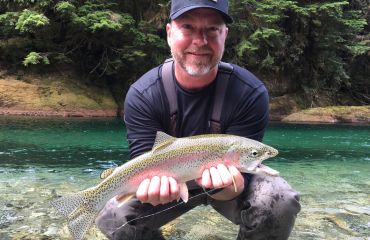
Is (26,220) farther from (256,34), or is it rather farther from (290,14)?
(290,14)

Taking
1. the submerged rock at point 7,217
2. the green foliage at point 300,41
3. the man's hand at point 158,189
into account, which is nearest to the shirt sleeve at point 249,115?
the man's hand at point 158,189

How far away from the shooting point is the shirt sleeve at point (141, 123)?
342 cm

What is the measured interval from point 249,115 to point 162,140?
2.65ft

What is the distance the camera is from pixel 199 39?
317 centimetres

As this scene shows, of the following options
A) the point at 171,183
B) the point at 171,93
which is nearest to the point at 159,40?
the point at 171,93

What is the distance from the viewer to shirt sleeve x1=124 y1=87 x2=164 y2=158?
3.42m

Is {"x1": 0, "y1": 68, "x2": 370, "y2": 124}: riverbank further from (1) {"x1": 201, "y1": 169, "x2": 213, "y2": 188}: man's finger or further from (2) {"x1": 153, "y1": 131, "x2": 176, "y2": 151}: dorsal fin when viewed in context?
(1) {"x1": 201, "y1": 169, "x2": 213, "y2": 188}: man's finger

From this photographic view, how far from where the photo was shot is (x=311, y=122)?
21.8m

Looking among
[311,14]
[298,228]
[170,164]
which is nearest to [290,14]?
[311,14]

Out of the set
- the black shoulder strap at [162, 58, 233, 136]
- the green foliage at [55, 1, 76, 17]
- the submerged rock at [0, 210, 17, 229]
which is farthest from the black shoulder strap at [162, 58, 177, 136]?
the green foliage at [55, 1, 76, 17]

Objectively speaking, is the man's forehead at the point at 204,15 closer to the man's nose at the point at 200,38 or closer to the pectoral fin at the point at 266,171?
the man's nose at the point at 200,38

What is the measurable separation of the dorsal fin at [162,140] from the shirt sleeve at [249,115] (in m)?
0.66

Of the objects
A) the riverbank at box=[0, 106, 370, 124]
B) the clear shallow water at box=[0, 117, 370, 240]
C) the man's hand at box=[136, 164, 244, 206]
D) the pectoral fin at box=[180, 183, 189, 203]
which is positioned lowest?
the riverbank at box=[0, 106, 370, 124]

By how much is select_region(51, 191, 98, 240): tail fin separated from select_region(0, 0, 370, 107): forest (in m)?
18.0
